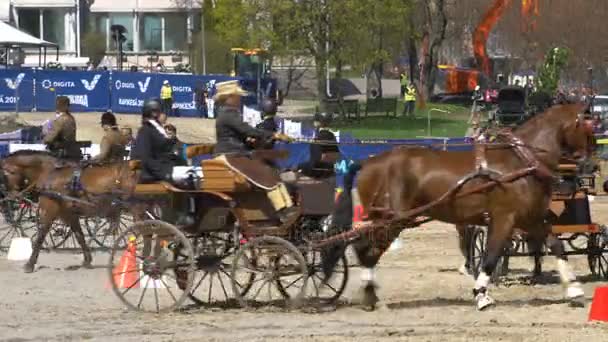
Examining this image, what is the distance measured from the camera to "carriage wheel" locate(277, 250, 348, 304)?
45.2 feet

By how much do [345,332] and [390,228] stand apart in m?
1.84

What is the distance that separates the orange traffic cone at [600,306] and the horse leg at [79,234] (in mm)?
7694

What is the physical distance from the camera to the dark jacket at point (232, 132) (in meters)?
13.5

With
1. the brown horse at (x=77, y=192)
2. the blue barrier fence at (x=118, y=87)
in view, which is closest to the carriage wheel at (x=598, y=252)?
the brown horse at (x=77, y=192)

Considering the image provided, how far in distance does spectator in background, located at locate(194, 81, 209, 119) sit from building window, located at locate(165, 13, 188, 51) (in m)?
29.8

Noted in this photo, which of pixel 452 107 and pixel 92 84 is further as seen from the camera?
pixel 452 107

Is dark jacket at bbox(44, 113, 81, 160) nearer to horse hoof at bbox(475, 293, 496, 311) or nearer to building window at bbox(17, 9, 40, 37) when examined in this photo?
horse hoof at bbox(475, 293, 496, 311)

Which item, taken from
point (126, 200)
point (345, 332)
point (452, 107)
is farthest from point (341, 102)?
point (345, 332)

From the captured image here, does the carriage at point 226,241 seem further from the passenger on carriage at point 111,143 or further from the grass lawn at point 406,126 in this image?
the grass lawn at point 406,126

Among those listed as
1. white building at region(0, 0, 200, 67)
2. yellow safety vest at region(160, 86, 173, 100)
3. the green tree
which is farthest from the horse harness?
white building at region(0, 0, 200, 67)

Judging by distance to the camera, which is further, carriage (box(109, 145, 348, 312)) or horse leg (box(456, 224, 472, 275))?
horse leg (box(456, 224, 472, 275))

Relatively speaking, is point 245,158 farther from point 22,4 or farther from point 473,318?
point 22,4

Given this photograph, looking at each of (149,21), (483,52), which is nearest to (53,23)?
(149,21)

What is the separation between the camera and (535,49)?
5700 cm
